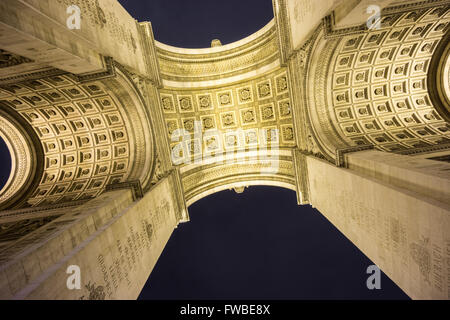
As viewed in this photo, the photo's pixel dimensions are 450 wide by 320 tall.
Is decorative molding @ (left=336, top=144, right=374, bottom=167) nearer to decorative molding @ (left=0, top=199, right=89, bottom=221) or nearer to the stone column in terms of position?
the stone column

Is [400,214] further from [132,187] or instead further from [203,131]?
[203,131]

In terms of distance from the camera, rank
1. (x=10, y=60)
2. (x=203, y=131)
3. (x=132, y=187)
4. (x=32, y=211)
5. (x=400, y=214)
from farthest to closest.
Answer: (x=203, y=131), (x=32, y=211), (x=132, y=187), (x=10, y=60), (x=400, y=214)

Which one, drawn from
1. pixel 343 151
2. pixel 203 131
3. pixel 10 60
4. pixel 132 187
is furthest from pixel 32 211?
pixel 343 151

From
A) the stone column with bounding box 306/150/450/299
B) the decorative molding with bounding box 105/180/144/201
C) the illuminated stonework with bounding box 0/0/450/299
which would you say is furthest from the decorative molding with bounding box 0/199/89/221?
the stone column with bounding box 306/150/450/299

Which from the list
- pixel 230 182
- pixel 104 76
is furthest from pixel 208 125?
pixel 104 76

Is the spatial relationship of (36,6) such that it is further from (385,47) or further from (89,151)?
(385,47)

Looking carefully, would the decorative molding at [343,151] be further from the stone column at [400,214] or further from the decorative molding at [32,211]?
the decorative molding at [32,211]
